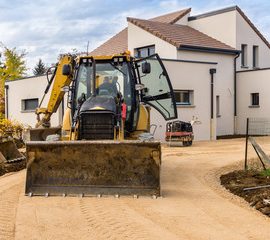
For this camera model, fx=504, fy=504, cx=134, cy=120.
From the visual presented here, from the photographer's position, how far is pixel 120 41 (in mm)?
33125

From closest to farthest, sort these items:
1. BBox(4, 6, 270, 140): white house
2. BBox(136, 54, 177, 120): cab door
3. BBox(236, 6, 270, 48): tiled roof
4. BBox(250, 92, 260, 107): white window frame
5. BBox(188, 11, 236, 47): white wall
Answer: BBox(136, 54, 177, 120): cab door, BBox(4, 6, 270, 140): white house, BBox(250, 92, 260, 107): white window frame, BBox(188, 11, 236, 47): white wall, BBox(236, 6, 270, 48): tiled roof

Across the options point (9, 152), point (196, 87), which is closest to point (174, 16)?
point (196, 87)

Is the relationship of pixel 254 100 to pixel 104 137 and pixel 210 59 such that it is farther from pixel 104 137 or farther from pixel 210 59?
pixel 104 137

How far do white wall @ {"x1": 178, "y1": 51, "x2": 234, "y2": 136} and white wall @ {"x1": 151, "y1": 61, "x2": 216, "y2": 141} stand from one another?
8.63 ft

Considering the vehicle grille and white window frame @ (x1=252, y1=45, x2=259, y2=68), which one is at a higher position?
white window frame @ (x1=252, y1=45, x2=259, y2=68)

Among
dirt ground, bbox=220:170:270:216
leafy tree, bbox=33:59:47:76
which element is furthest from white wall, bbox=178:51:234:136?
leafy tree, bbox=33:59:47:76

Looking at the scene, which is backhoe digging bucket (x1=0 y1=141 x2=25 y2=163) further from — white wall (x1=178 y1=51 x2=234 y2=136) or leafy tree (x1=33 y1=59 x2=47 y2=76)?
leafy tree (x1=33 y1=59 x2=47 y2=76)

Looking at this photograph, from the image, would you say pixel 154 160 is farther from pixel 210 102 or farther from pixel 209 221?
pixel 210 102

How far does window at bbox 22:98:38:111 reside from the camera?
26889 millimetres

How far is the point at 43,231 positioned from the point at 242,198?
166 inches

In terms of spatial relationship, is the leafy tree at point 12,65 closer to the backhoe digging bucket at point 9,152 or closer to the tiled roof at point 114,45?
the tiled roof at point 114,45

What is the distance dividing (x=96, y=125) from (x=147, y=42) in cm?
1810

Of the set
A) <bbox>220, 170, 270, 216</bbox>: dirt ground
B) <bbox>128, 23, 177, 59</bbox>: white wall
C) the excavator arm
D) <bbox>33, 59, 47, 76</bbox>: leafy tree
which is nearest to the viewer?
<bbox>220, 170, 270, 216</bbox>: dirt ground

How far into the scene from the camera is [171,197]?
30.4 feet
